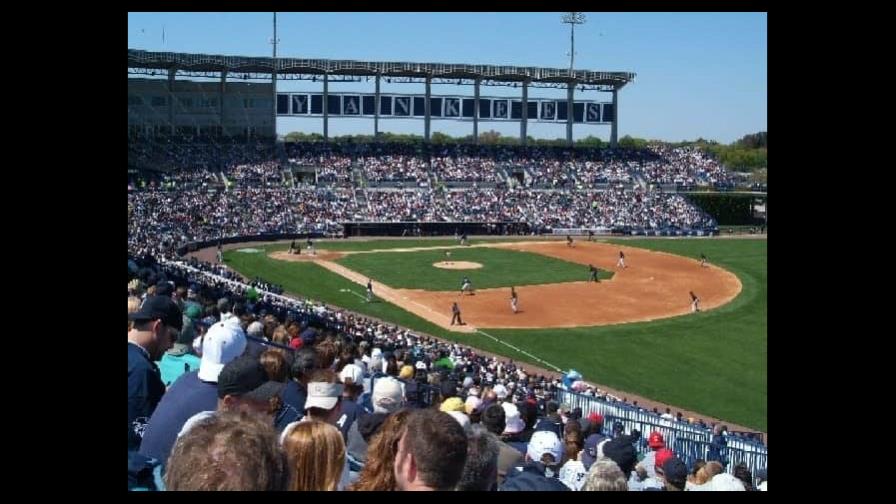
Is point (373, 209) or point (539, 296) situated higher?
point (373, 209)

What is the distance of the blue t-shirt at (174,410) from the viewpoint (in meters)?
6.13

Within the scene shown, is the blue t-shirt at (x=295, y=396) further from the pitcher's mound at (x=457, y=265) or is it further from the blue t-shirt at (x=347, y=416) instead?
the pitcher's mound at (x=457, y=265)

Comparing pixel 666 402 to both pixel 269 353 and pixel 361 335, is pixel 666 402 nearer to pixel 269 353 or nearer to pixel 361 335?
pixel 361 335

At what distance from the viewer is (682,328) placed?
34.1 metres

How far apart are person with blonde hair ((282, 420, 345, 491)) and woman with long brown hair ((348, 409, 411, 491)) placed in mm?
182

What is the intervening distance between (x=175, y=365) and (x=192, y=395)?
11.5ft

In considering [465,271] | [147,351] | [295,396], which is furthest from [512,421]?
[465,271]

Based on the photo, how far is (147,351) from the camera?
7.51 metres

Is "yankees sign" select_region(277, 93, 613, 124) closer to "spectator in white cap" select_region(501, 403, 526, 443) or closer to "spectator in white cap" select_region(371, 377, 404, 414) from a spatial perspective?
"spectator in white cap" select_region(501, 403, 526, 443)

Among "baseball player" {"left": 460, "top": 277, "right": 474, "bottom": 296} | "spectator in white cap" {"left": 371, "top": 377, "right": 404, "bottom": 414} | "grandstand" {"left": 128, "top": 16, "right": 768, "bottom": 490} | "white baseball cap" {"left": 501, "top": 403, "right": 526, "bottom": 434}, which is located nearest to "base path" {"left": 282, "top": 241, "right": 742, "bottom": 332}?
"baseball player" {"left": 460, "top": 277, "right": 474, "bottom": 296}
